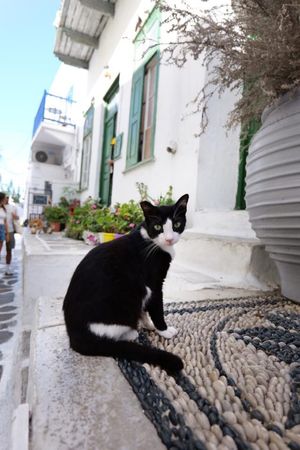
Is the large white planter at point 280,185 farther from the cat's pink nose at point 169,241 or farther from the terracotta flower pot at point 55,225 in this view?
the terracotta flower pot at point 55,225

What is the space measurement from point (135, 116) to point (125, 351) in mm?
4010

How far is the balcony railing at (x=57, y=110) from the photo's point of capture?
33.7ft

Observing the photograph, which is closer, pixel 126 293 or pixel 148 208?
pixel 126 293

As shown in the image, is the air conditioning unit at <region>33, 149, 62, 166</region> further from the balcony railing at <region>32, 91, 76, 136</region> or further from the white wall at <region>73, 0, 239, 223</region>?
the white wall at <region>73, 0, 239, 223</region>

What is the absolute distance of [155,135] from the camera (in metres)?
3.57

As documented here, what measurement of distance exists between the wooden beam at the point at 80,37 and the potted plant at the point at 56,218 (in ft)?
13.3

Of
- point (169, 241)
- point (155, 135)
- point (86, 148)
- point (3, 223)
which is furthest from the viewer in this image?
point (86, 148)

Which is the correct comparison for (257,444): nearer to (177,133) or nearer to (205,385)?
(205,385)

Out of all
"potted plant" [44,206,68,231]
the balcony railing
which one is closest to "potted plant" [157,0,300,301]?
"potted plant" [44,206,68,231]

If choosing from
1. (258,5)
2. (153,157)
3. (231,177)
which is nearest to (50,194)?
(153,157)

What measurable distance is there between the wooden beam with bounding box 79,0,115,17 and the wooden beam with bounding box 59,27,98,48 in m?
1.34

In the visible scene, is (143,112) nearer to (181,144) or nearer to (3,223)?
(181,144)

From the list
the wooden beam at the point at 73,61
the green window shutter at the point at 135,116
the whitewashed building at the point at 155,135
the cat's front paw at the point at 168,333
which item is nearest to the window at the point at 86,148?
the whitewashed building at the point at 155,135

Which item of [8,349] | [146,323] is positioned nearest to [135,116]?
[8,349]
